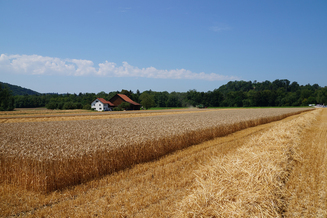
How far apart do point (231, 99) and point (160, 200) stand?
117407 millimetres

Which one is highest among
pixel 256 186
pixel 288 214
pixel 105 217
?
pixel 256 186

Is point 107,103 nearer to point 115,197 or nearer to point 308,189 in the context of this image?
point 115,197

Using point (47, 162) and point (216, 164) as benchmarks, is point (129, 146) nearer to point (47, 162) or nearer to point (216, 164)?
point (47, 162)

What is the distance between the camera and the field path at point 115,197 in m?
4.57

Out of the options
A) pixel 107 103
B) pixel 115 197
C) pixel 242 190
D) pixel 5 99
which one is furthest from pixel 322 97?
pixel 5 99

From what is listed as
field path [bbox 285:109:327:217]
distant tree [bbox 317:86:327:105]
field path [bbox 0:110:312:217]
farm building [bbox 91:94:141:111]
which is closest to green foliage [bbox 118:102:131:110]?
farm building [bbox 91:94:141:111]

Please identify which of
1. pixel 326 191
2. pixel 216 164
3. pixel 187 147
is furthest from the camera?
pixel 187 147

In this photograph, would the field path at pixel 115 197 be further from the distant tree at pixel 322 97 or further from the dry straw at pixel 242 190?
the distant tree at pixel 322 97

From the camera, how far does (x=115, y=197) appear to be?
5.21 m

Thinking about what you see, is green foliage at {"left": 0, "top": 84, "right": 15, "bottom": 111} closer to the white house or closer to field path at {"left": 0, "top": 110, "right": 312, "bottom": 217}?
the white house

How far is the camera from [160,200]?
507 centimetres

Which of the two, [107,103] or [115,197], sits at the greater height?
[107,103]

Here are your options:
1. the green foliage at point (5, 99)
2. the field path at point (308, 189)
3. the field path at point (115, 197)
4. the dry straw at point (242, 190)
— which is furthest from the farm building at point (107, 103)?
the field path at point (308, 189)

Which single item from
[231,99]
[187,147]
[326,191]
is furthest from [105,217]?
[231,99]
